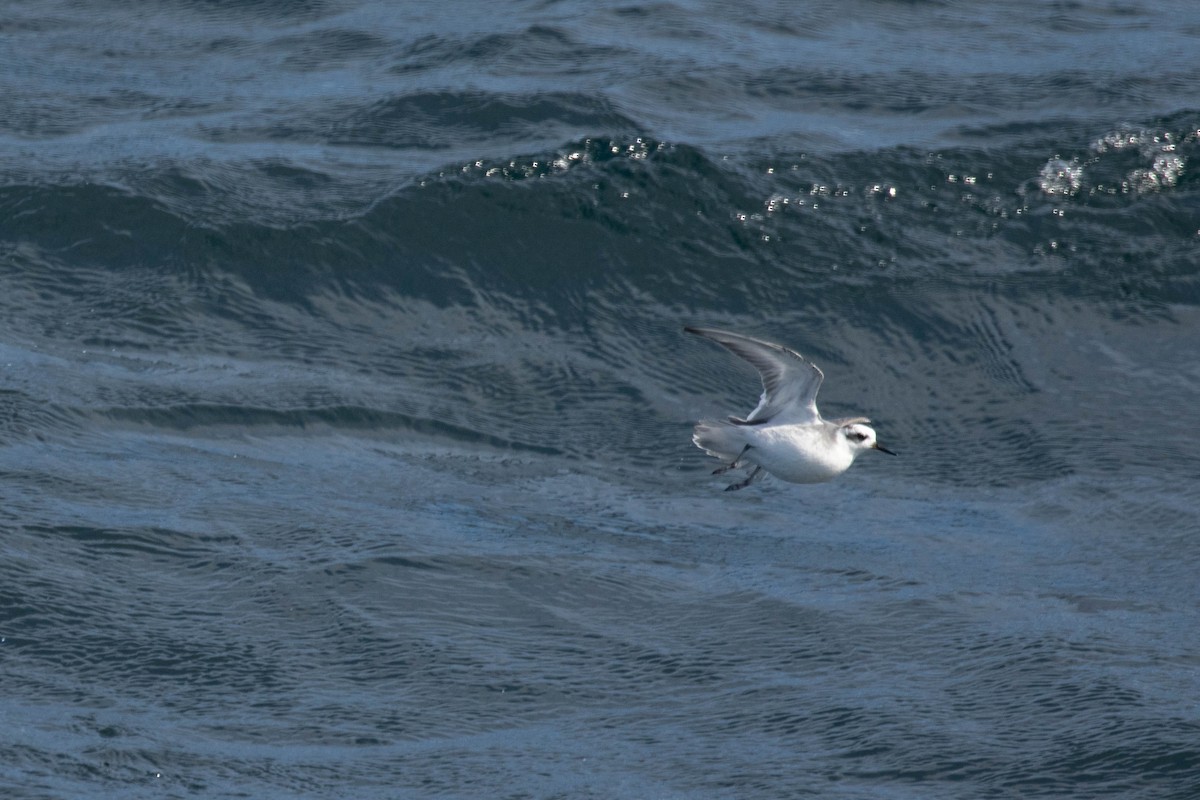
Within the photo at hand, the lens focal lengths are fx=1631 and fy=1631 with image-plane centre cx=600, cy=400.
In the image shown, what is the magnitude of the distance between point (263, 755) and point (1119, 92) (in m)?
12.4

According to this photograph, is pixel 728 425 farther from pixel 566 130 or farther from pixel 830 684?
pixel 566 130

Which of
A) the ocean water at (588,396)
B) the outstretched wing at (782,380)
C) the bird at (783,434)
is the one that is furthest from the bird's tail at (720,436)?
the ocean water at (588,396)

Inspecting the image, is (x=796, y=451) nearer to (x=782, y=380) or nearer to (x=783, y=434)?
(x=783, y=434)

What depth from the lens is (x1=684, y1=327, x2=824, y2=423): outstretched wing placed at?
9.82m

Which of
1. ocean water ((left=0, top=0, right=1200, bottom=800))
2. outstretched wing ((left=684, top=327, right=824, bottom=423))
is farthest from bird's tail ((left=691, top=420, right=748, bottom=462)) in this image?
ocean water ((left=0, top=0, right=1200, bottom=800))

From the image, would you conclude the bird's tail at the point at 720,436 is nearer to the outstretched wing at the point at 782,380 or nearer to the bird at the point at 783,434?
Result: the bird at the point at 783,434

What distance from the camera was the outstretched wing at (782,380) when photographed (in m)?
9.82

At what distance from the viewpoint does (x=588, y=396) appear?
585 inches

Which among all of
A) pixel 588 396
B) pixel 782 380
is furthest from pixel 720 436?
pixel 588 396

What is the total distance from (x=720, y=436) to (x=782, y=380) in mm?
531

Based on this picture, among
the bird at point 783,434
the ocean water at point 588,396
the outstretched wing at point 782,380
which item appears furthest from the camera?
the ocean water at point 588,396

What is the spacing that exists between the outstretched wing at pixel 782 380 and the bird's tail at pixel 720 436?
0.19 metres

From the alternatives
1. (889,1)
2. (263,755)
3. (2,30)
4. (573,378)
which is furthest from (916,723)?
(2,30)

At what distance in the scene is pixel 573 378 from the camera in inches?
591
